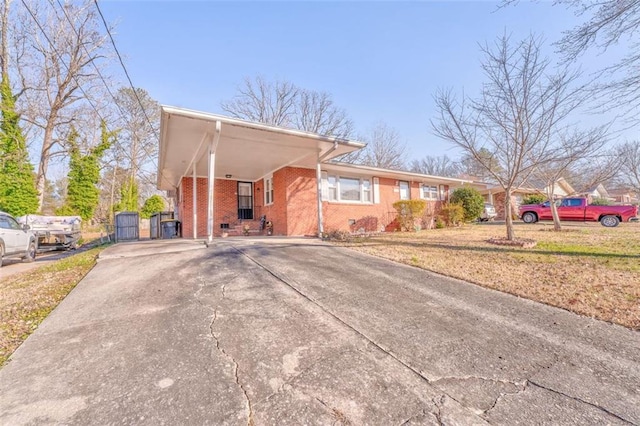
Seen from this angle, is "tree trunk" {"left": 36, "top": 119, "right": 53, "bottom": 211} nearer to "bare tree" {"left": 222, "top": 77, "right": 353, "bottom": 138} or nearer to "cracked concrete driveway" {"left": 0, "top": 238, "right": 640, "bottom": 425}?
"bare tree" {"left": 222, "top": 77, "right": 353, "bottom": 138}

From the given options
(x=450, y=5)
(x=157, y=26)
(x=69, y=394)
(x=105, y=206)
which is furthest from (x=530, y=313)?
(x=105, y=206)

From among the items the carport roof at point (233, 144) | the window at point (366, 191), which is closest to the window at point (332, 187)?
the carport roof at point (233, 144)

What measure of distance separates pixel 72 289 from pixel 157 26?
25.4 feet

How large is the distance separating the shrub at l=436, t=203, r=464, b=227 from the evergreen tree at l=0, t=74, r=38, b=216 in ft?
70.6

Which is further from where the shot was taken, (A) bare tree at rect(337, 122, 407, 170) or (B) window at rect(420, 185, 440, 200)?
(A) bare tree at rect(337, 122, 407, 170)

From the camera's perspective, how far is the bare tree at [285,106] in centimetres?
2428

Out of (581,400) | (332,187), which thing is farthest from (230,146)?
(581,400)

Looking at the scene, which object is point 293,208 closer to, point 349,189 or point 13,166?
point 349,189

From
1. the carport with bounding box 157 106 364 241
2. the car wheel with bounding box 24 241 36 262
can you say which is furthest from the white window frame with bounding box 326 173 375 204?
the car wheel with bounding box 24 241 36 262

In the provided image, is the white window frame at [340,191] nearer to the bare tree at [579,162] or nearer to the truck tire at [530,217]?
the bare tree at [579,162]

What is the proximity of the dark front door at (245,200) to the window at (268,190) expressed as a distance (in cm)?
143

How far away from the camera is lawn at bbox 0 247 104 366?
2699 millimetres

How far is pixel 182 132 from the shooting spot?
23.1 ft

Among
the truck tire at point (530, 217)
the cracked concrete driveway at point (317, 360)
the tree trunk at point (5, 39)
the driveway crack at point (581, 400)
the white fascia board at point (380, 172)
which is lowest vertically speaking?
the driveway crack at point (581, 400)
